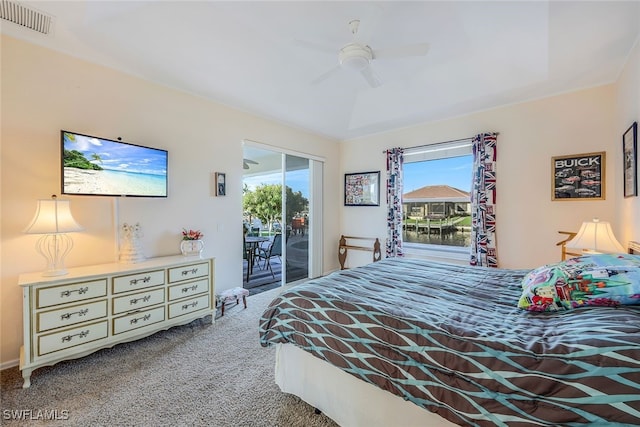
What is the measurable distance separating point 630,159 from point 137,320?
4.72 metres

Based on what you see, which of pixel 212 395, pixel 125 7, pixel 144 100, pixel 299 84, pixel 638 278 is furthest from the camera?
pixel 299 84

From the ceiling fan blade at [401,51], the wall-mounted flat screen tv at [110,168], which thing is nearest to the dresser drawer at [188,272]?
the wall-mounted flat screen tv at [110,168]

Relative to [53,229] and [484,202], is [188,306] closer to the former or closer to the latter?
[53,229]

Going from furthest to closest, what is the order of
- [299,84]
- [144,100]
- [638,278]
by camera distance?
[299,84]
[144,100]
[638,278]

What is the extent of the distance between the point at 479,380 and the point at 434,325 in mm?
263

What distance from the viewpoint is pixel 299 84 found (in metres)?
3.29

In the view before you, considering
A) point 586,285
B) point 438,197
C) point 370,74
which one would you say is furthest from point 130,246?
point 438,197

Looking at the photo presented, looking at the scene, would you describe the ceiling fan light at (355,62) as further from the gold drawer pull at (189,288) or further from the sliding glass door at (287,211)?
the gold drawer pull at (189,288)

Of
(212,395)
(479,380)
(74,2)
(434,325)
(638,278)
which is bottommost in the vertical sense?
(212,395)

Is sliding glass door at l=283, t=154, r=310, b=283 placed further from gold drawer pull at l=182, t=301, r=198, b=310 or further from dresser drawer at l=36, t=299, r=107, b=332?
dresser drawer at l=36, t=299, r=107, b=332

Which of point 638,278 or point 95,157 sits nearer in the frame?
point 638,278

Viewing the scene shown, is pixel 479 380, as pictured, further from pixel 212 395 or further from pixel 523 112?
pixel 523 112

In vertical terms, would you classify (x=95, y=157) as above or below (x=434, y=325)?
above

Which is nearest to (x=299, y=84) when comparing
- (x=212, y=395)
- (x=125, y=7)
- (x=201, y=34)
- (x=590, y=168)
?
(x=201, y=34)
